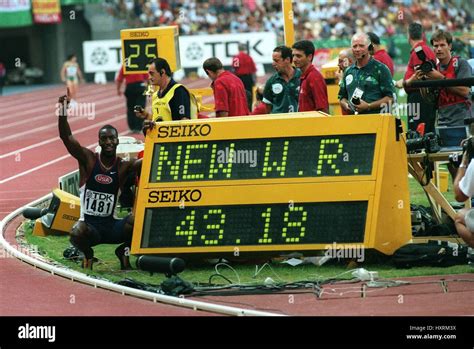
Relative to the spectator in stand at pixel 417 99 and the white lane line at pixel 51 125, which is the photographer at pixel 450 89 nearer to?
the spectator in stand at pixel 417 99

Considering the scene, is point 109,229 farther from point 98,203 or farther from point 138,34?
point 138,34

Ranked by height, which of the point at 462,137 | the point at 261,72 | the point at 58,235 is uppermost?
the point at 462,137

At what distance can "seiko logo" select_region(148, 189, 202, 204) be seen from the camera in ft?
40.8

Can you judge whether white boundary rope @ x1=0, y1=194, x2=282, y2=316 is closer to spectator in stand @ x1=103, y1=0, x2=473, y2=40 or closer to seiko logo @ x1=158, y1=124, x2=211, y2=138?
seiko logo @ x1=158, y1=124, x2=211, y2=138

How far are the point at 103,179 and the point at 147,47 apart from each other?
5184 mm

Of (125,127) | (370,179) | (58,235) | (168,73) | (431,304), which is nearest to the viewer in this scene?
(431,304)

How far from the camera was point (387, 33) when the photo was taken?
51.5 meters

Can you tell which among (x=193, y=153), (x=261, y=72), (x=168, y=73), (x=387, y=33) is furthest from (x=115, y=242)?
(x=387, y=33)

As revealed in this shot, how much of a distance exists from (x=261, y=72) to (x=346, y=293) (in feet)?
121

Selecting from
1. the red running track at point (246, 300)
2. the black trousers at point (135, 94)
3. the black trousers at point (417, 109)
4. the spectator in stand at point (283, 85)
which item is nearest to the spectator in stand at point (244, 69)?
the black trousers at point (135, 94)

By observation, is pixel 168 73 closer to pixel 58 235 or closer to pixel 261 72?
pixel 58 235

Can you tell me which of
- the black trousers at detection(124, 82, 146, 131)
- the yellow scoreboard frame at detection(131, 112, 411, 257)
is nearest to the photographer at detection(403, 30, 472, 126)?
the yellow scoreboard frame at detection(131, 112, 411, 257)

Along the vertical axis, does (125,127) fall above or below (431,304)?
below

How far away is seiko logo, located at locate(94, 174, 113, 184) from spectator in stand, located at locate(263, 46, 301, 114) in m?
2.85
